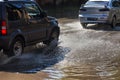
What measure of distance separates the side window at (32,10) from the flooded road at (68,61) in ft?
4.05

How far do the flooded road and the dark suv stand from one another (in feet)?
1.45

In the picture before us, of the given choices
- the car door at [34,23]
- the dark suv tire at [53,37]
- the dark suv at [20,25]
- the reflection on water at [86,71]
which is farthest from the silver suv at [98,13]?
the reflection on water at [86,71]

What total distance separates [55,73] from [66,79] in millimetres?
706

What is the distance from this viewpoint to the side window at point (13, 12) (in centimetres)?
1101

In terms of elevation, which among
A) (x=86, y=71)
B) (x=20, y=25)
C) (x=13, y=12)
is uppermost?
(x=13, y=12)

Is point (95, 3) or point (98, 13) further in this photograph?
point (95, 3)

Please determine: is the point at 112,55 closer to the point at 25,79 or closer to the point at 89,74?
the point at 89,74

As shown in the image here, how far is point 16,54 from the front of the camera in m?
11.4

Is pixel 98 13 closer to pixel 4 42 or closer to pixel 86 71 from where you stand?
pixel 4 42

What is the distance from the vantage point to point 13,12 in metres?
11.2

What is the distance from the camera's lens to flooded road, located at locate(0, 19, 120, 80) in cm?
931

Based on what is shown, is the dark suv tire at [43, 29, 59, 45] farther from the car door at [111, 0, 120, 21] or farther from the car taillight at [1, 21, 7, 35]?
Answer: the car door at [111, 0, 120, 21]

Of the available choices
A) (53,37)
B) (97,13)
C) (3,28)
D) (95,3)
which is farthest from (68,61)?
(95,3)

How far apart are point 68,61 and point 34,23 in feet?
6.44
